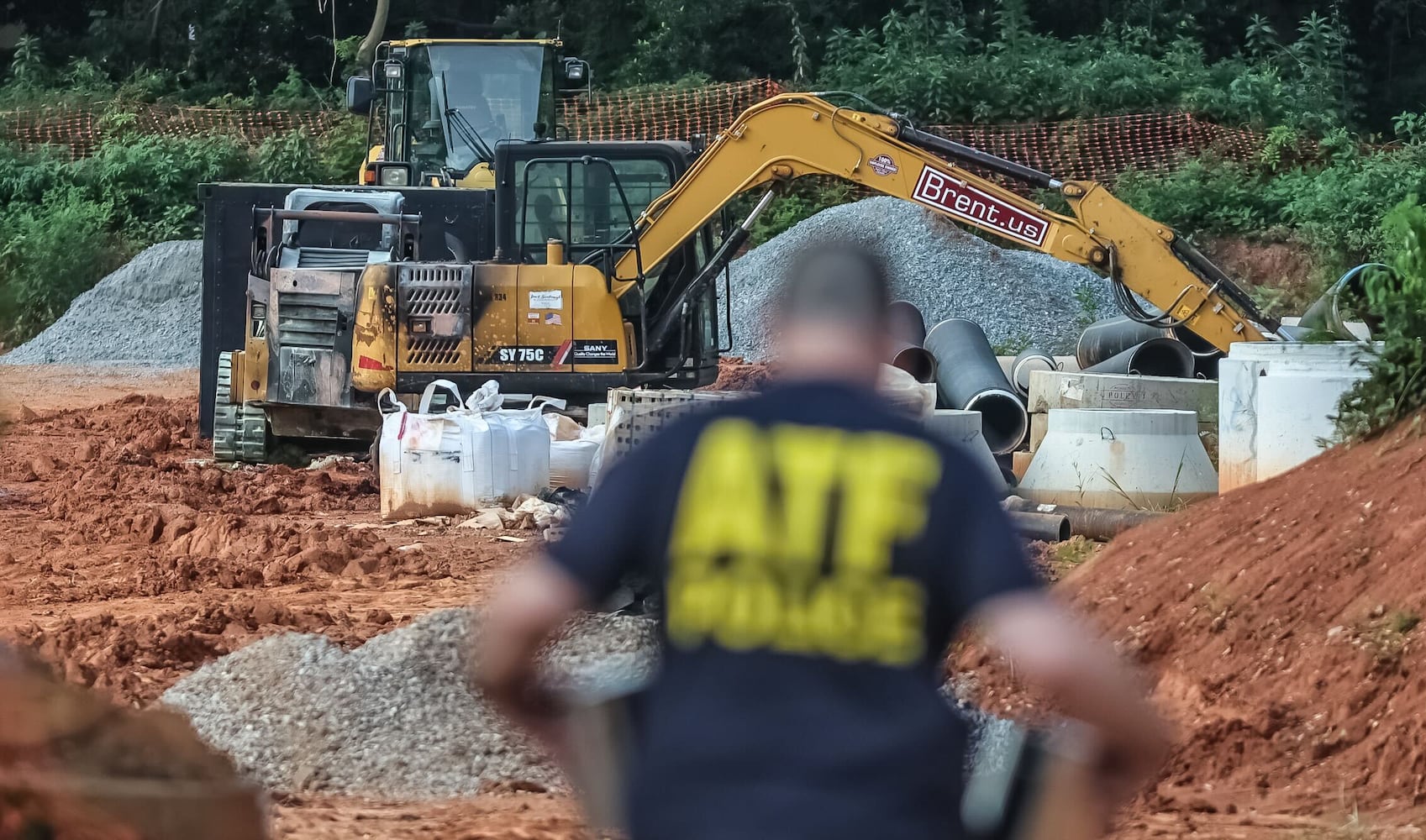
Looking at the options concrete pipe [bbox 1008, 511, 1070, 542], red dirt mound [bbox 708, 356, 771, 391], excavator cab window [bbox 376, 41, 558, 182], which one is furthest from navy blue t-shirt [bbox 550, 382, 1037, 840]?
excavator cab window [bbox 376, 41, 558, 182]

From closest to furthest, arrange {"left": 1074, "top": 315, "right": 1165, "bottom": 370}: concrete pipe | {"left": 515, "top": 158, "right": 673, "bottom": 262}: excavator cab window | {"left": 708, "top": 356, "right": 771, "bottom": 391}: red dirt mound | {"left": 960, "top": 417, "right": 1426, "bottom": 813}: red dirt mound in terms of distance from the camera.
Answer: {"left": 960, "top": 417, "right": 1426, "bottom": 813}: red dirt mound < {"left": 515, "top": 158, "right": 673, "bottom": 262}: excavator cab window < {"left": 1074, "top": 315, "right": 1165, "bottom": 370}: concrete pipe < {"left": 708, "top": 356, "right": 771, "bottom": 391}: red dirt mound

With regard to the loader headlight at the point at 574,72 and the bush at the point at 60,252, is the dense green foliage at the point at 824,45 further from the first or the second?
the loader headlight at the point at 574,72

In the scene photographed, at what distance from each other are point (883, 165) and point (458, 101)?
490cm

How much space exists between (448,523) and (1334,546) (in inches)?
244

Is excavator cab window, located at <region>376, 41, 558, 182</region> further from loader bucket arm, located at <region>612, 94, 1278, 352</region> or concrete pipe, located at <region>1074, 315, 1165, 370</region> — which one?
concrete pipe, located at <region>1074, 315, 1165, 370</region>

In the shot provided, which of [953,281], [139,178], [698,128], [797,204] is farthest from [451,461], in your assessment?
[139,178]

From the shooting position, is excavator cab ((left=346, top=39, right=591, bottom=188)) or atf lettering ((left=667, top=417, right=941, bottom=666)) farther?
excavator cab ((left=346, top=39, right=591, bottom=188))

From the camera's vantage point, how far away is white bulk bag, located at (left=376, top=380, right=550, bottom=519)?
11359 millimetres

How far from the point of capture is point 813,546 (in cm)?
239

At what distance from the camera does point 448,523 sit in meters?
11.4

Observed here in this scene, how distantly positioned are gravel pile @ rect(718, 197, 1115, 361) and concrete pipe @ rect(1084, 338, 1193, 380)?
5.79m

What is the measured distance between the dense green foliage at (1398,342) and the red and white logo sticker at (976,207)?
5.55m

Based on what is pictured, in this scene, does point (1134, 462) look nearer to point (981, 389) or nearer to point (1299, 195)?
point (981, 389)

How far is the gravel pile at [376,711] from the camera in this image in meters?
5.78
